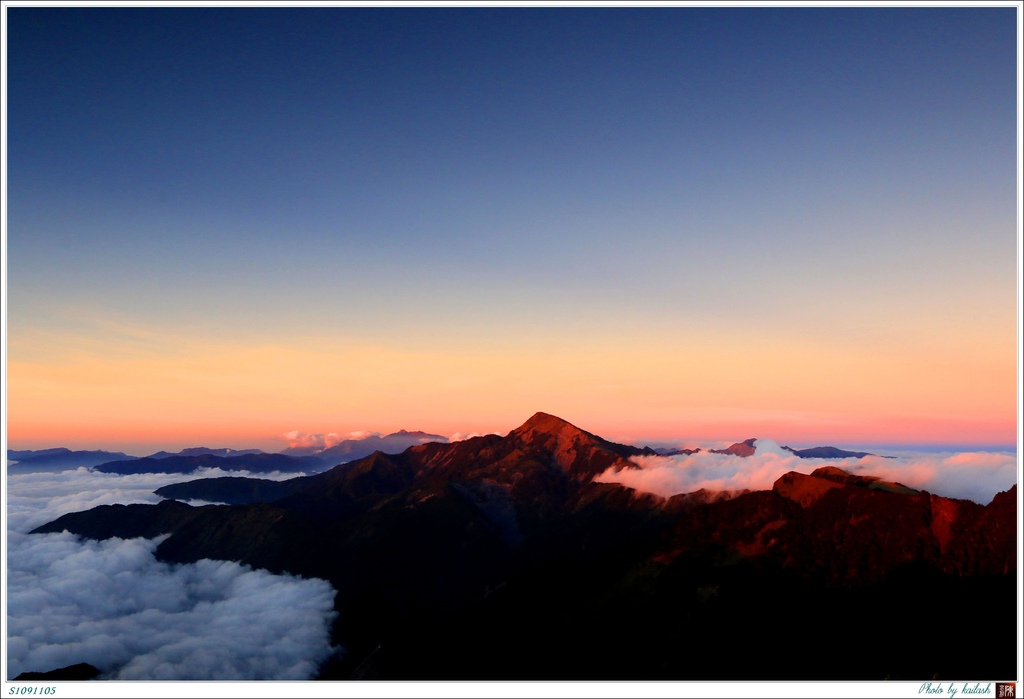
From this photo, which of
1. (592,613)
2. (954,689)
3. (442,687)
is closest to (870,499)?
(592,613)

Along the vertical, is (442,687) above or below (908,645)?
above

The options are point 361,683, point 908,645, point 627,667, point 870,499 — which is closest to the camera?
point 361,683

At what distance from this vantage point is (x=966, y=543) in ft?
524

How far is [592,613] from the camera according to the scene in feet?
529

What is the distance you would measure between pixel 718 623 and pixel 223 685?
466ft

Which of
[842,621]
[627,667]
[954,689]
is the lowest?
[627,667]

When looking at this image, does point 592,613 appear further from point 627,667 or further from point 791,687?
point 791,687

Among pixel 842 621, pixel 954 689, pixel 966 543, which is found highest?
pixel 954 689

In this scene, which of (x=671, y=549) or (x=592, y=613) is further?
(x=671, y=549)

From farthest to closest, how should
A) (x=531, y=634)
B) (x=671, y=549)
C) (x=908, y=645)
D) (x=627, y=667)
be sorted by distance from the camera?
1. (x=671, y=549)
2. (x=531, y=634)
3. (x=627, y=667)
4. (x=908, y=645)

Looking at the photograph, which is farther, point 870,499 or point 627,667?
point 870,499

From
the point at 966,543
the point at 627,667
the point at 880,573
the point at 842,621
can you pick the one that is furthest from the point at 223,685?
the point at 966,543

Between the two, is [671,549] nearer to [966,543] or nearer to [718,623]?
[718,623]

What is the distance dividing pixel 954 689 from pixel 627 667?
365 ft
